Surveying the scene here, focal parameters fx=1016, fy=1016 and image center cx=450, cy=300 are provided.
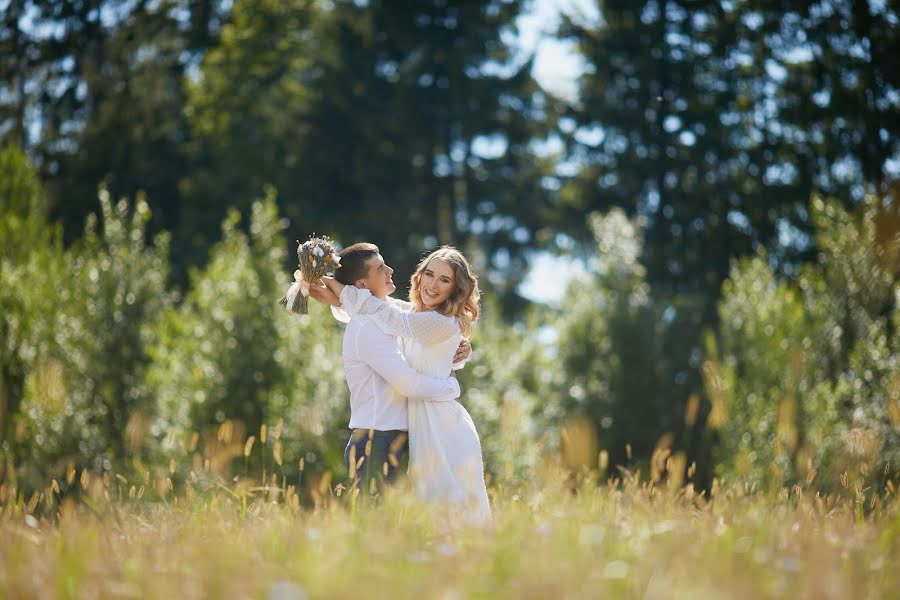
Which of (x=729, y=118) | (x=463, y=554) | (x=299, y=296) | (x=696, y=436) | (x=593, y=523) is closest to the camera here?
(x=463, y=554)

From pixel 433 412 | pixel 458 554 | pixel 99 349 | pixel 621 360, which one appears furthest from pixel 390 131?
pixel 458 554

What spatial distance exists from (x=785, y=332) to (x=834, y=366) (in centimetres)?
123

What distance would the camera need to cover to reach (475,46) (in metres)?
25.3

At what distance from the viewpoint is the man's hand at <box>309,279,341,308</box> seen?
507 centimetres

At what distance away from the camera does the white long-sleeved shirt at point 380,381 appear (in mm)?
4527

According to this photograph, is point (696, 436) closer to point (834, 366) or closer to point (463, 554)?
point (834, 366)

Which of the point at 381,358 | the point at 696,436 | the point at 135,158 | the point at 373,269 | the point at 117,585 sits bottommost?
the point at 696,436

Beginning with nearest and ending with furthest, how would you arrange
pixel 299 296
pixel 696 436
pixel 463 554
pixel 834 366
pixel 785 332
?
1. pixel 463 554
2. pixel 299 296
3. pixel 834 366
4. pixel 785 332
5. pixel 696 436

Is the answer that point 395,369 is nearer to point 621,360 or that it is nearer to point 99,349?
point 99,349

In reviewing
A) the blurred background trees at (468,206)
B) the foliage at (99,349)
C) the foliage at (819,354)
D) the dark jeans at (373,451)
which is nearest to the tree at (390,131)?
the blurred background trees at (468,206)

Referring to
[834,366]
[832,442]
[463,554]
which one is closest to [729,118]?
[834,366]

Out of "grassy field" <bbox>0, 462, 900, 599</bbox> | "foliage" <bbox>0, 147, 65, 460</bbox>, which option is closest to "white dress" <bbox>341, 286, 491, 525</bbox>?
"grassy field" <bbox>0, 462, 900, 599</bbox>

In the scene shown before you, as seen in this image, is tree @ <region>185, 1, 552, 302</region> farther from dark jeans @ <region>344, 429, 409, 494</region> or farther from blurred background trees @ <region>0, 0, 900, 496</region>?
dark jeans @ <region>344, 429, 409, 494</region>

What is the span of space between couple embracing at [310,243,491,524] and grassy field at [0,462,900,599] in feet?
2.01
